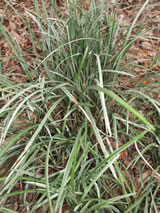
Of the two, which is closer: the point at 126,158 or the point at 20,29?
the point at 126,158

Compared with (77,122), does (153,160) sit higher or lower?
lower

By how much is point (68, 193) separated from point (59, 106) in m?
0.61

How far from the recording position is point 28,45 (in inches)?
86.2

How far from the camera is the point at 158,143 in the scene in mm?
1340

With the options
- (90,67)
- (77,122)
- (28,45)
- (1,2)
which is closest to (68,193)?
(77,122)

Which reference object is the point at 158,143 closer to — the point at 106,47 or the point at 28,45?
the point at 106,47

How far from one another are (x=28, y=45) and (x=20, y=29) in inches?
9.1

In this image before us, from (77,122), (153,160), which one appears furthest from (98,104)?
(153,160)

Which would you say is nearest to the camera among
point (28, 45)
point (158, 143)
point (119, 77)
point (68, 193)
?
point (68, 193)

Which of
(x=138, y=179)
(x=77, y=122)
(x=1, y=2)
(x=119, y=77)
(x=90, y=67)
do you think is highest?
(x=1, y=2)

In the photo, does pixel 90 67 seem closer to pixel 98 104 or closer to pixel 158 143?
pixel 98 104

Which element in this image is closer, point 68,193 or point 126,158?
point 68,193

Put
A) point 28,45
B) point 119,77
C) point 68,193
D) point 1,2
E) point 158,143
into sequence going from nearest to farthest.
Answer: point 68,193 → point 158,143 → point 119,77 → point 28,45 → point 1,2

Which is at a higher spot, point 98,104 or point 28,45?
point 28,45
